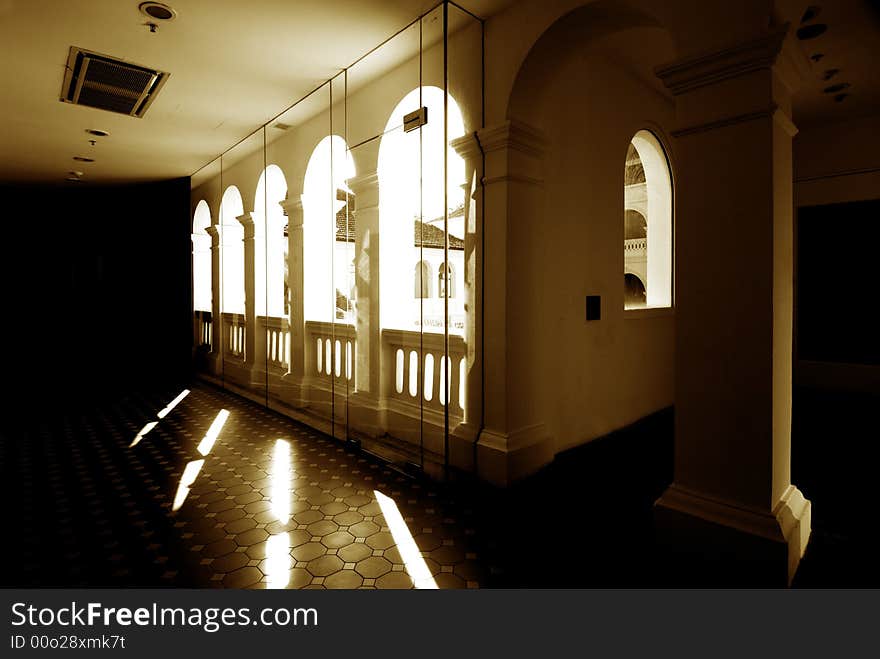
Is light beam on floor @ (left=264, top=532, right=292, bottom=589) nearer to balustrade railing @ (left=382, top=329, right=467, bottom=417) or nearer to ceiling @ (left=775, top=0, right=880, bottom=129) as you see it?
balustrade railing @ (left=382, top=329, right=467, bottom=417)

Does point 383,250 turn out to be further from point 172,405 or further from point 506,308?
point 172,405

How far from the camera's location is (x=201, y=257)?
1162cm

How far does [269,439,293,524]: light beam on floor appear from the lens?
12.5ft

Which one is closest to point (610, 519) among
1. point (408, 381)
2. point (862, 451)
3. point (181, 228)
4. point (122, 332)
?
point (408, 381)

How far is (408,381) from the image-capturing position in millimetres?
5520

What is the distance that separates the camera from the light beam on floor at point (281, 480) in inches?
150

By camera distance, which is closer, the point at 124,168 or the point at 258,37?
the point at 258,37

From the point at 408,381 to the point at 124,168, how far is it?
8180 mm

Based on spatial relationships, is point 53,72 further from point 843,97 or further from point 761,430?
point 843,97

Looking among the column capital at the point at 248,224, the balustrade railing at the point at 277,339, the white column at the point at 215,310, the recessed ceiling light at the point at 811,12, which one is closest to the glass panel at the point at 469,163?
the recessed ceiling light at the point at 811,12

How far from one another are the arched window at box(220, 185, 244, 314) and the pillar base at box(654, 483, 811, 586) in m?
8.96

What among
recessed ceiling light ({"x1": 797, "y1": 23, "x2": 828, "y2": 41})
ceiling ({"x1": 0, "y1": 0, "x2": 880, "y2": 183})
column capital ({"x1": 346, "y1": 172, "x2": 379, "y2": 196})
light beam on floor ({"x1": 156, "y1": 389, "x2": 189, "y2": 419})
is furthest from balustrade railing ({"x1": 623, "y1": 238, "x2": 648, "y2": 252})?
light beam on floor ({"x1": 156, "y1": 389, "x2": 189, "y2": 419})

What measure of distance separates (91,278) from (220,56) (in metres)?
11.4

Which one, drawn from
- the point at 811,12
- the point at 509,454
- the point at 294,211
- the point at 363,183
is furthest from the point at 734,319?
the point at 294,211
